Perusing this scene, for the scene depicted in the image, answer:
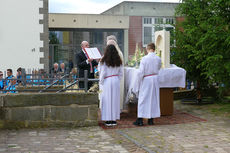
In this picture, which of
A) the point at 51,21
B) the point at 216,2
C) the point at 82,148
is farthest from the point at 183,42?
the point at 51,21

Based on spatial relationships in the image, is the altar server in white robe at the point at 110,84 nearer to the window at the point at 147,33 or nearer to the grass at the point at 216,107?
the grass at the point at 216,107

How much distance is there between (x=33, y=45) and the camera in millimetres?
15852

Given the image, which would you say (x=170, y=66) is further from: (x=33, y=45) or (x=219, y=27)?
(x=33, y=45)

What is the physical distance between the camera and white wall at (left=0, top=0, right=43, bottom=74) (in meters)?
15.4

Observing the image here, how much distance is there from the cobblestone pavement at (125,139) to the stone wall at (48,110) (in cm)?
25

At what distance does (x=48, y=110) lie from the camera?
26.0 ft

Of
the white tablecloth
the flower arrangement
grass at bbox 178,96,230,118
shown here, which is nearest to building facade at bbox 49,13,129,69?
grass at bbox 178,96,230,118

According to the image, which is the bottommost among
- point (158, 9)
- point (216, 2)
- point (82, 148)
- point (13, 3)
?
point (82, 148)

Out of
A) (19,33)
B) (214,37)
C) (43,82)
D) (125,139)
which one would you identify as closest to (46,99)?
(43,82)

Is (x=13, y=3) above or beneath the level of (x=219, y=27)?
above

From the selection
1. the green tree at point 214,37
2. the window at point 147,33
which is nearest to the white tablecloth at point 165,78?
the green tree at point 214,37

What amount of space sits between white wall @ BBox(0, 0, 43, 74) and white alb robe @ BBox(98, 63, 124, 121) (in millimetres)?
8109

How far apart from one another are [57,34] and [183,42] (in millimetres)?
17412

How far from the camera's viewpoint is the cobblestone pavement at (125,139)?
6.12m
